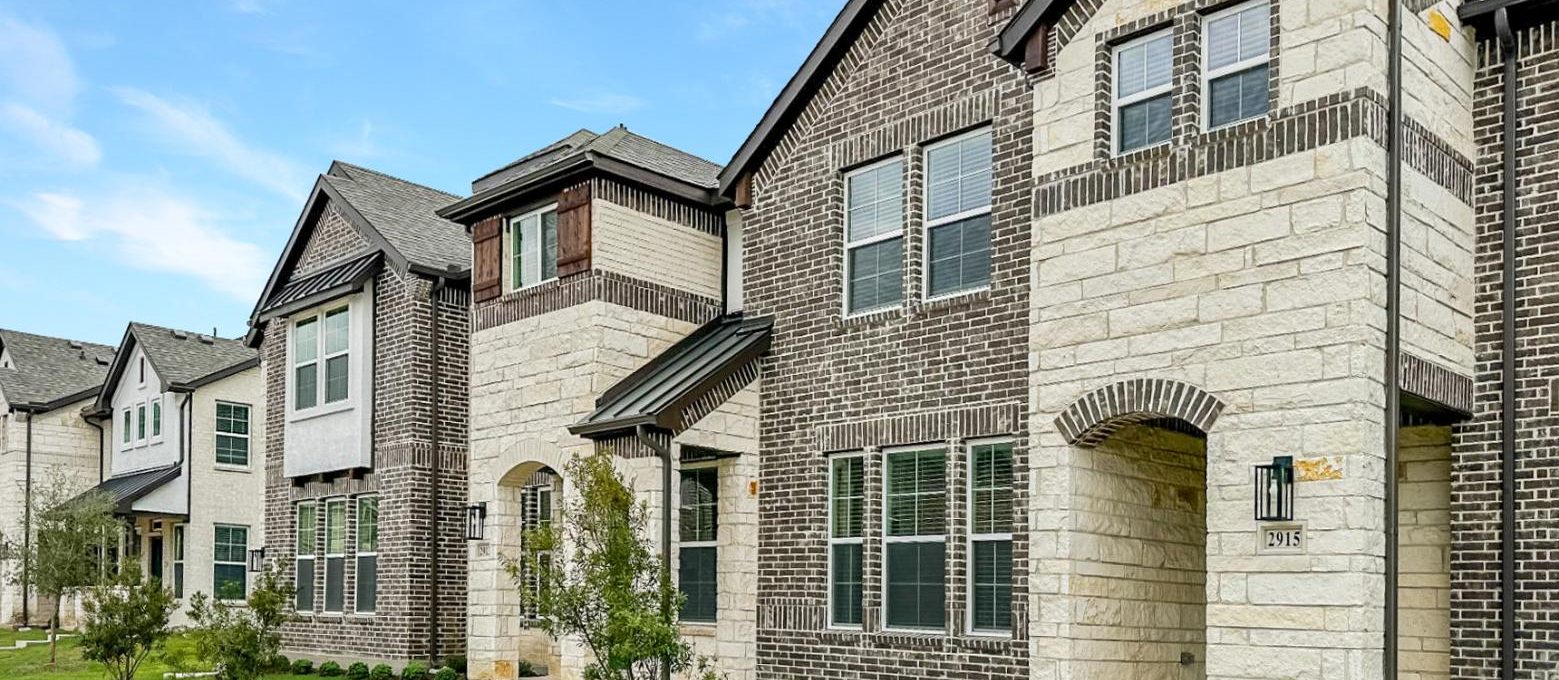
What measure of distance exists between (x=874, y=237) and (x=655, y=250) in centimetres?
354

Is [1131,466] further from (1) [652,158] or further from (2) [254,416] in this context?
(2) [254,416]

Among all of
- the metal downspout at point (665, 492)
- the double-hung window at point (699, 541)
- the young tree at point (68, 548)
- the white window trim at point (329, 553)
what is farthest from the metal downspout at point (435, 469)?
the young tree at point (68, 548)

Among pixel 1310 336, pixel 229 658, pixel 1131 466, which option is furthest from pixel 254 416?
pixel 1310 336

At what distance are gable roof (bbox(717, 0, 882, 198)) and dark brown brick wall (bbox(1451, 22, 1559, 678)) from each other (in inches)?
264

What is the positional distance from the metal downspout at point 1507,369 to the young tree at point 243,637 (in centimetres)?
1369

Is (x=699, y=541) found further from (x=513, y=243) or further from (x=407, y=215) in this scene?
(x=407, y=215)

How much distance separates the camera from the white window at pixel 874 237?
15484mm

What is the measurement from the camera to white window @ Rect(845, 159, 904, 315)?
50.8 ft

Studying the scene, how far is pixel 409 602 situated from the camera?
2180 cm

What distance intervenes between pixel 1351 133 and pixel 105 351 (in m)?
39.4

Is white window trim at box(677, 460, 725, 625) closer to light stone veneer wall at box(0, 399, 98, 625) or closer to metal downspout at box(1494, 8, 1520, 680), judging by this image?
metal downspout at box(1494, 8, 1520, 680)

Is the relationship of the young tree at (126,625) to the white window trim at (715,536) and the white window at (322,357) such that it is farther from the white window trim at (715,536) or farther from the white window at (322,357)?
the white window trim at (715,536)

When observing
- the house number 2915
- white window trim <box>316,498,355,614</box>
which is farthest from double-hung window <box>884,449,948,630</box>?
white window trim <box>316,498,355,614</box>

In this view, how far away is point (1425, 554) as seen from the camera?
12.2 m
